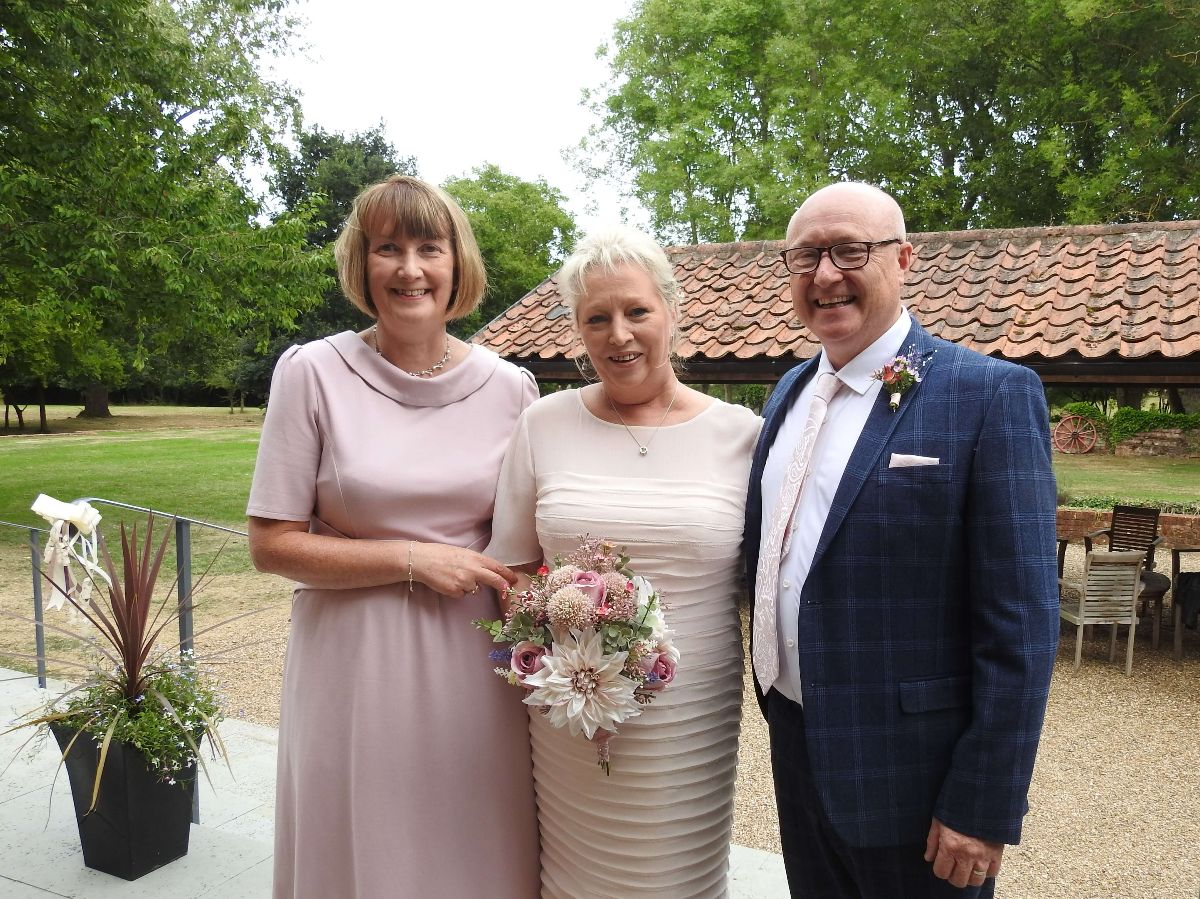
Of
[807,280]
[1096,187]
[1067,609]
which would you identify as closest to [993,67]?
[1096,187]

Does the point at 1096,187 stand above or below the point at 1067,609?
above

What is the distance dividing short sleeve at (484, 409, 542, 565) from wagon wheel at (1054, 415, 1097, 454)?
22729 mm

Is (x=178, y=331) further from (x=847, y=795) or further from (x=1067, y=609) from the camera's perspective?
(x=847, y=795)

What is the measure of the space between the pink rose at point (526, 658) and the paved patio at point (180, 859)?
7.19ft

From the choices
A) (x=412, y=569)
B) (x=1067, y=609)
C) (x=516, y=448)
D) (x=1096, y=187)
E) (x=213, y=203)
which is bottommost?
(x=1067, y=609)

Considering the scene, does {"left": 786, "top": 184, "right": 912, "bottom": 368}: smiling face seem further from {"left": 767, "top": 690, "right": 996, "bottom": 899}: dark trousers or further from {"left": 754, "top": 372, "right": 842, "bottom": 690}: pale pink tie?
{"left": 767, "top": 690, "right": 996, "bottom": 899}: dark trousers

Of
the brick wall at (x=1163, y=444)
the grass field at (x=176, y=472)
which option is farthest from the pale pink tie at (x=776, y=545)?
the brick wall at (x=1163, y=444)

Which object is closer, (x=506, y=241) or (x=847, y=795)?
(x=847, y=795)

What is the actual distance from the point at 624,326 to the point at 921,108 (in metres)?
27.4

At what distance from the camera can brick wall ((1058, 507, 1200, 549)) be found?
12.7 metres

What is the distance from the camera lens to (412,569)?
229cm

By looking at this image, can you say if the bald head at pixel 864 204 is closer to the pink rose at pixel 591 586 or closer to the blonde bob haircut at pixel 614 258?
the blonde bob haircut at pixel 614 258

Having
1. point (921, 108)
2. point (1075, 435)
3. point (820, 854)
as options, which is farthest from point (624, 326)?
point (921, 108)

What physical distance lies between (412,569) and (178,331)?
13422 mm
